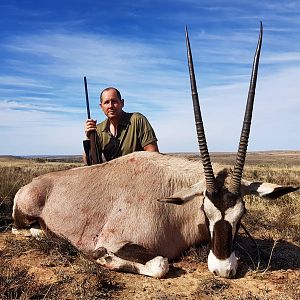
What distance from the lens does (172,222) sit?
210 inches

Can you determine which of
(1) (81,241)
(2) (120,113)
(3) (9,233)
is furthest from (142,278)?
(2) (120,113)

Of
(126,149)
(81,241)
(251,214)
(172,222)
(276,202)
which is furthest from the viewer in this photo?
(276,202)

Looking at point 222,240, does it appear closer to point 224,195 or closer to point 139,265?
point 224,195

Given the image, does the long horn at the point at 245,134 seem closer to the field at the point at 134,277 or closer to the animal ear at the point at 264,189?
the animal ear at the point at 264,189

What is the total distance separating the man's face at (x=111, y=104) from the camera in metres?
7.59

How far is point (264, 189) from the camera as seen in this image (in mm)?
4996

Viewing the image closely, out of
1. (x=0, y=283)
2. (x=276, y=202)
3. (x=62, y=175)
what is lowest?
(x=276, y=202)

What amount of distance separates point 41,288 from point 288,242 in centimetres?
393

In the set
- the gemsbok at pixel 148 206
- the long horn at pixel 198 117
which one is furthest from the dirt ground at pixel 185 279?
the long horn at pixel 198 117

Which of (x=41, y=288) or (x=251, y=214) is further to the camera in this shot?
(x=251, y=214)

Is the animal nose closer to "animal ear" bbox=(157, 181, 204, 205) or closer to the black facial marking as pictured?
the black facial marking

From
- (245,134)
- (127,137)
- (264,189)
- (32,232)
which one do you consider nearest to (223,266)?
(264,189)

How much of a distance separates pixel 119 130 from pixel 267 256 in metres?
3.52

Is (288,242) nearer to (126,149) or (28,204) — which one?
(126,149)
